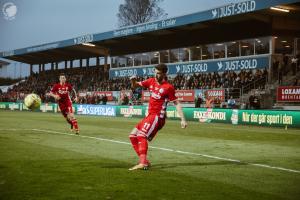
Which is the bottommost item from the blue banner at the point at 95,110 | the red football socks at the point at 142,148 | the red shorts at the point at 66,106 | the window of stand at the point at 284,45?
the red football socks at the point at 142,148

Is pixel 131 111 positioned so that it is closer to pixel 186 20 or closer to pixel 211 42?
pixel 186 20

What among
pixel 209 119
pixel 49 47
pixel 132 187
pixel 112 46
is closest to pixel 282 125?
pixel 209 119

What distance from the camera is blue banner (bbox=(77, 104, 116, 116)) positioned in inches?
1615

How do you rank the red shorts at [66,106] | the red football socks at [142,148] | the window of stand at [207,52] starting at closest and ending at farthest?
the red football socks at [142,148], the red shorts at [66,106], the window of stand at [207,52]

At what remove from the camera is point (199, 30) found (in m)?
44.0

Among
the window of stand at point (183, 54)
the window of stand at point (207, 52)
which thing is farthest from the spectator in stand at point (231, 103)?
the window of stand at point (183, 54)

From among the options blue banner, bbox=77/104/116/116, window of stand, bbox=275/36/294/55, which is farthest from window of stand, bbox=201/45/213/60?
blue banner, bbox=77/104/116/116

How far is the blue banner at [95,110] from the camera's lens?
135 ft

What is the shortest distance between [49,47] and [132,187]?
56.5 metres

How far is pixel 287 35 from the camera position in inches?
1485

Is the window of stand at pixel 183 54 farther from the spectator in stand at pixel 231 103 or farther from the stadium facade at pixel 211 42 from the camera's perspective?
the spectator in stand at pixel 231 103

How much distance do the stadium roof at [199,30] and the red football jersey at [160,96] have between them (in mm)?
23836

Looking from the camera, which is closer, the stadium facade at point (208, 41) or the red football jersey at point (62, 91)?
the red football jersey at point (62, 91)

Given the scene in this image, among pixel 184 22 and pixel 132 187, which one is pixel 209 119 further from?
pixel 132 187
